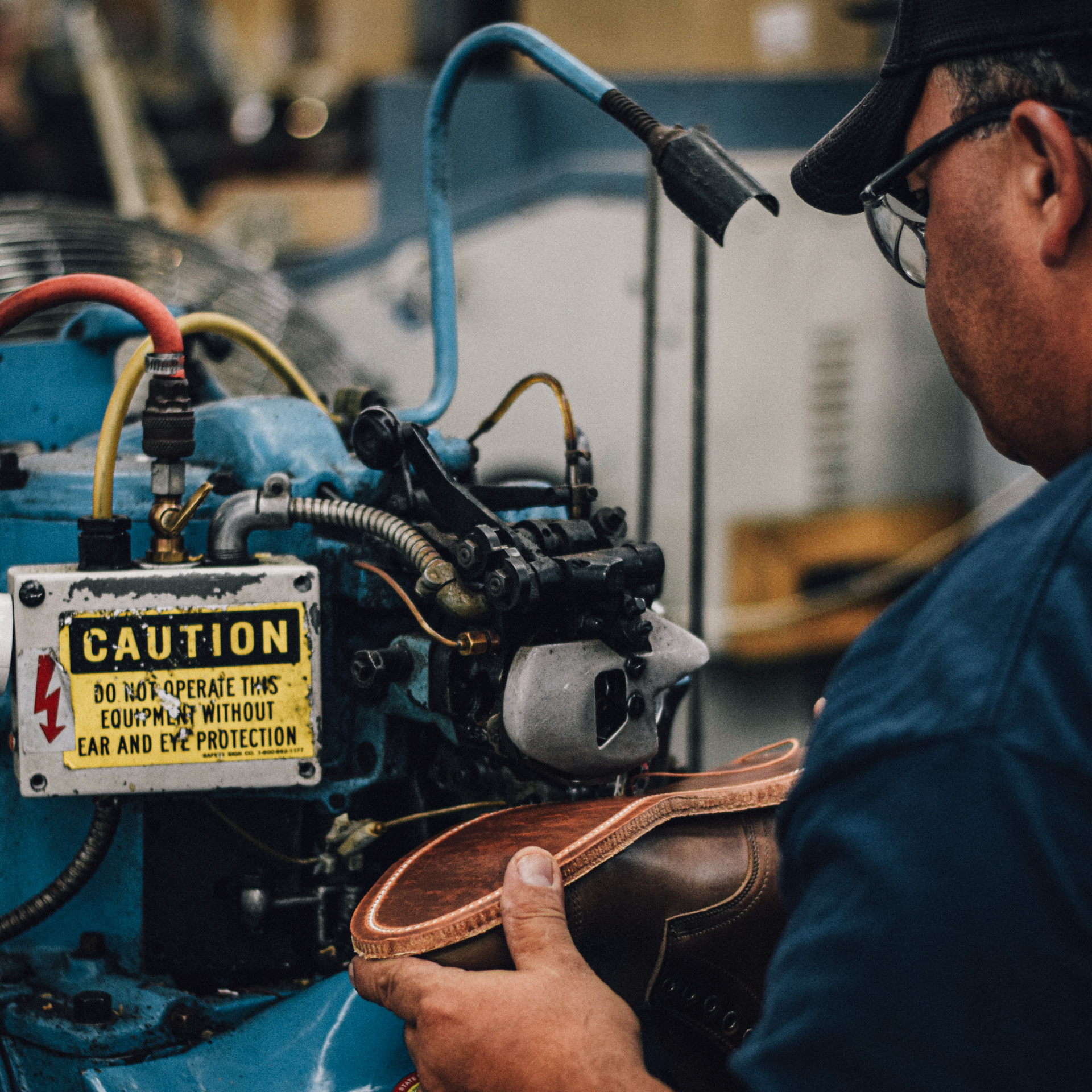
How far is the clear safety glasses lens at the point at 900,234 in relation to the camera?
813 mm

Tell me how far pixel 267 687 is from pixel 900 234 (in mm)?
554

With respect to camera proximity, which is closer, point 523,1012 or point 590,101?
point 523,1012

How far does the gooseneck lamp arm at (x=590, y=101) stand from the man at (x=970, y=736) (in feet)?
0.87

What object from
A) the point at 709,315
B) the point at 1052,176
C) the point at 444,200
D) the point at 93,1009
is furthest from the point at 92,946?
the point at 709,315

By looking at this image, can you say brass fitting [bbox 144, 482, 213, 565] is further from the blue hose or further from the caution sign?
the blue hose

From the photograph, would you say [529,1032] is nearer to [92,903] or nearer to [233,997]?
[233,997]

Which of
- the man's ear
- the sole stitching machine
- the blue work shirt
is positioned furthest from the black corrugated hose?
the man's ear

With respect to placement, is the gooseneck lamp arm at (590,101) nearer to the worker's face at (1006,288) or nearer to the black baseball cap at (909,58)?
the black baseball cap at (909,58)

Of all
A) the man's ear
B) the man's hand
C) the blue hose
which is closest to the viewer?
the man's ear

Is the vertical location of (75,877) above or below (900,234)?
below

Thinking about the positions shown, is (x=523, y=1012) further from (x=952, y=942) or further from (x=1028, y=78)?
(x=1028, y=78)

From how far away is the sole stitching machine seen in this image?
97 centimetres

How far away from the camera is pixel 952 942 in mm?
530

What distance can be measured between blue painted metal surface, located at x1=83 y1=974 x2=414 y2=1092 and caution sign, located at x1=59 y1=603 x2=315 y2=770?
0.65 feet
